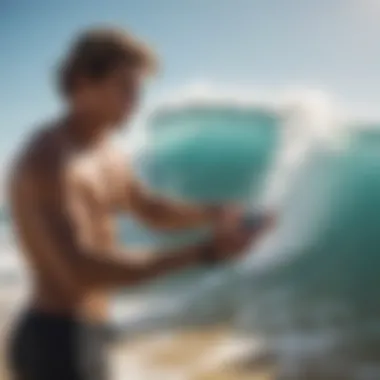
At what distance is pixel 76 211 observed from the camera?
1165 mm

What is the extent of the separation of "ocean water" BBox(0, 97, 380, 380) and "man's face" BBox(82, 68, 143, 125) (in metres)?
0.05

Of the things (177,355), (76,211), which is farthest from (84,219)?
(177,355)

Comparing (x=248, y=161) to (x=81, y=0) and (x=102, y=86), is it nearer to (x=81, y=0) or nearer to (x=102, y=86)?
(x=102, y=86)

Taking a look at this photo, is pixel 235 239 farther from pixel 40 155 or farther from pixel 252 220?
pixel 40 155

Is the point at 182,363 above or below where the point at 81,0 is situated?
below

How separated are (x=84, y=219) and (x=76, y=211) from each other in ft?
0.06

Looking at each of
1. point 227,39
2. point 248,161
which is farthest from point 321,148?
point 227,39

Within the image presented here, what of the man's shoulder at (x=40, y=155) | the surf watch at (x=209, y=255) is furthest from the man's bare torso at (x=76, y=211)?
the surf watch at (x=209, y=255)

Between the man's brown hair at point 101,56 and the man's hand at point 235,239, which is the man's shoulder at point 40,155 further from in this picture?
the man's hand at point 235,239

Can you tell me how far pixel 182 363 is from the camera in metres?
1.20

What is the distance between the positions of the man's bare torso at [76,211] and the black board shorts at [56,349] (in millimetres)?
20

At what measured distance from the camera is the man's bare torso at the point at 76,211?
1172 millimetres

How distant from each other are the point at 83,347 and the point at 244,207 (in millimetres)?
310

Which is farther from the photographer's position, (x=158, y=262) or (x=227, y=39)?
(x=227, y=39)
